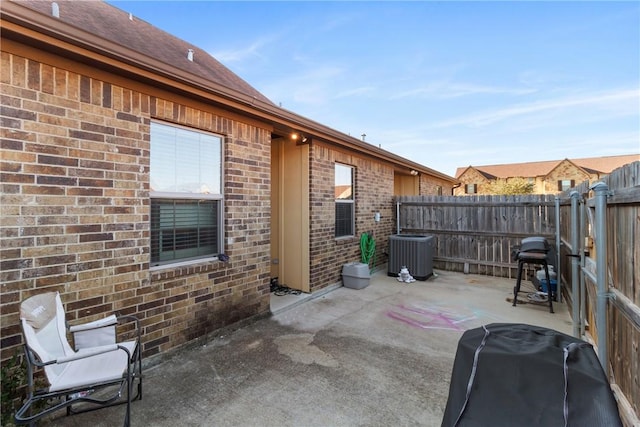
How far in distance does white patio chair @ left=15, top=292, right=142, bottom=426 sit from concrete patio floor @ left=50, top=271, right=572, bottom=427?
11.9 inches

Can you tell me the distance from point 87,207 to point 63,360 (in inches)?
53.8

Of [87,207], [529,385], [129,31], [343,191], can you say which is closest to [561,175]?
[343,191]

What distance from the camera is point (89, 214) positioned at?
2818 mm

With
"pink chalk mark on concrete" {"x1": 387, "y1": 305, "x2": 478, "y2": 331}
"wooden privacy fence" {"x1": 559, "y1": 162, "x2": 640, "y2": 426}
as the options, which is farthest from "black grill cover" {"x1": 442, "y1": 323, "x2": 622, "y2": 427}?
"pink chalk mark on concrete" {"x1": 387, "y1": 305, "x2": 478, "y2": 331}

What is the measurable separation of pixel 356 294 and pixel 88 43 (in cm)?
539

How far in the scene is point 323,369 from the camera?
3.20 metres

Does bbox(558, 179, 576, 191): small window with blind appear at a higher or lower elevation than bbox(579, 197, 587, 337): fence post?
higher

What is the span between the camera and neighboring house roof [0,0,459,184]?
2346 mm

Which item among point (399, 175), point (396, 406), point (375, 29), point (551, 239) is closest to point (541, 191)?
point (399, 175)

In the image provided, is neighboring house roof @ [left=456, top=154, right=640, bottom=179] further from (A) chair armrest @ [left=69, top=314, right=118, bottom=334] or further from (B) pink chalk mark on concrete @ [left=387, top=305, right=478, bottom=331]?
(A) chair armrest @ [left=69, top=314, right=118, bottom=334]

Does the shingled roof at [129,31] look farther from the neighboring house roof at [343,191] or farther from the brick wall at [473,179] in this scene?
the brick wall at [473,179]

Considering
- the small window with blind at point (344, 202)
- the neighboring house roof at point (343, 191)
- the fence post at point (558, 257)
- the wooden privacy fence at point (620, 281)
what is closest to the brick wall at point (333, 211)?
the small window with blind at point (344, 202)

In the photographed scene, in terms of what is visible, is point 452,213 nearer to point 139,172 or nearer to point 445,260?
point 445,260

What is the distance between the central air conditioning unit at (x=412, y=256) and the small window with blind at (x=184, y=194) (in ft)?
15.5
